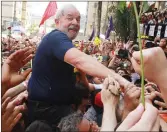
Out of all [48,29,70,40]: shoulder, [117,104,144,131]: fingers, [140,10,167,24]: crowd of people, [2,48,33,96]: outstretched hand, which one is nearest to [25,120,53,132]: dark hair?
[2,48,33,96]: outstretched hand

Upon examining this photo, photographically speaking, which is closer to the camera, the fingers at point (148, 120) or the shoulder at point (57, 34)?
the fingers at point (148, 120)

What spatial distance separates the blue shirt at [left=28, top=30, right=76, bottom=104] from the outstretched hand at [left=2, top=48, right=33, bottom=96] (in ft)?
0.14

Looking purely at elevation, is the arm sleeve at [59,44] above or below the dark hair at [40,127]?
above

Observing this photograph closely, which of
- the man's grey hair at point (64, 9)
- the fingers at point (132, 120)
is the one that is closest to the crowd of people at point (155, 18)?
the man's grey hair at point (64, 9)

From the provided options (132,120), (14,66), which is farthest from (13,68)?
(132,120)

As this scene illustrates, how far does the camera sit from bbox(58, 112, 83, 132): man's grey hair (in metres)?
0.92

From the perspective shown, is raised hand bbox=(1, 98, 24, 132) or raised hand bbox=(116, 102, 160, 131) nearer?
raised hand bbox=(116, 102, 160, 131)

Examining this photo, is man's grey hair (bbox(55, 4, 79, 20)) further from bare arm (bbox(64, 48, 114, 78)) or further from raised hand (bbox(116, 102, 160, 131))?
raised hand (bbox(116, 102, 160, 131))

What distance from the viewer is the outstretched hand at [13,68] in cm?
94

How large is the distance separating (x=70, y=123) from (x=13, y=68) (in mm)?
239

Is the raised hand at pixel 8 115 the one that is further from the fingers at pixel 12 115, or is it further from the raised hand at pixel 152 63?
the raised hand at pixel 152 63

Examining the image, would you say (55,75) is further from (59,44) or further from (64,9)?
(64,9)

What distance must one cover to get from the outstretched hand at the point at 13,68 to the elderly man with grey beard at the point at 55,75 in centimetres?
5

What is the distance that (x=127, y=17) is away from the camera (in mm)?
5762
